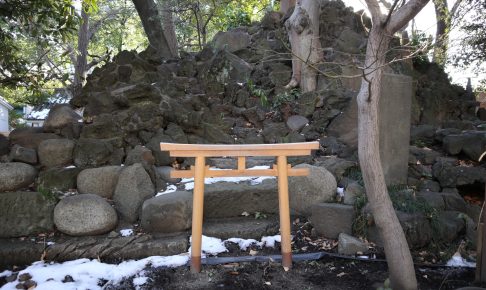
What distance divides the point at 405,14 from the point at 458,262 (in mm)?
2783

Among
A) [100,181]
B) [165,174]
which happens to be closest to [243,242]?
[165,174]

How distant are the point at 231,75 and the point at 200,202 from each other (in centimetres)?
497

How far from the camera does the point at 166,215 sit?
15.5 ft

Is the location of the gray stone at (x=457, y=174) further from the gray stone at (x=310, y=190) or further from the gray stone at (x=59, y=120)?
the gray stone at (x=59, y=120)

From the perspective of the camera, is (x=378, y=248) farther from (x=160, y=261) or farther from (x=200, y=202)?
(x=160, y=261)

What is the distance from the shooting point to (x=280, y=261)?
13.9 ft

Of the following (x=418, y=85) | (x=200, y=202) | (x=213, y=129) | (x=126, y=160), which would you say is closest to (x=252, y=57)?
(x=213, y=129)

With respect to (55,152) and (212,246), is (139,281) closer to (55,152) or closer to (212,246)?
(212,246)

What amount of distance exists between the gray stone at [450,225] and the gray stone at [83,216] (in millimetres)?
3902

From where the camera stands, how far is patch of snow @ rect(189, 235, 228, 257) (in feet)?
14.8

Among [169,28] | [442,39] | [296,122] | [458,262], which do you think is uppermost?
[169,28]

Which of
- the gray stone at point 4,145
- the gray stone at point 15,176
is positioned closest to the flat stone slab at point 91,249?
the gray stone at point 15,176

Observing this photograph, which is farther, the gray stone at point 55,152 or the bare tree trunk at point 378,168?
the gray stone at point 55,152

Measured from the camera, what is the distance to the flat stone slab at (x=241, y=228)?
4.77 metres
